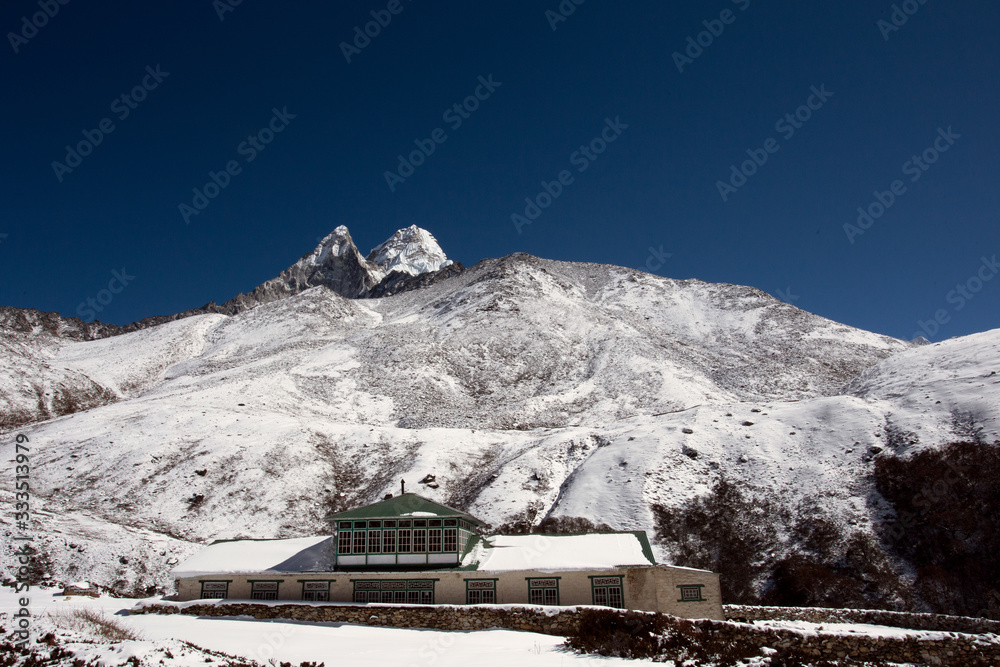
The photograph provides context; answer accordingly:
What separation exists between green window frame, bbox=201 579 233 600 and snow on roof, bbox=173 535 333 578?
0.45 m

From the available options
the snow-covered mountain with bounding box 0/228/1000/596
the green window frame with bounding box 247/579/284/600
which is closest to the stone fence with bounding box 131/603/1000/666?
the green window frame with bounding box 247/579/284/600

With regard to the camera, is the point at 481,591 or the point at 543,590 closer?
the point at 543,590

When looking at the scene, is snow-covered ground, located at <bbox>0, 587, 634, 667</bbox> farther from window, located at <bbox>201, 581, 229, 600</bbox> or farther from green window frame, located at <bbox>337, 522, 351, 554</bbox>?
green window frame, located at <bbox>337, 522, 351, 554</bbox>

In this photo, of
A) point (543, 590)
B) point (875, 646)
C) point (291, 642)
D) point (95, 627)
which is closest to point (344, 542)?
point (291, 642)

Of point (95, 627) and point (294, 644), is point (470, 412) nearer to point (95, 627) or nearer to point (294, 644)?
point (294, 644)

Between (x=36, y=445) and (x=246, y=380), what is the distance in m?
26.7

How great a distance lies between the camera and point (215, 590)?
32.7m

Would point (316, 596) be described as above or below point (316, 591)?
below

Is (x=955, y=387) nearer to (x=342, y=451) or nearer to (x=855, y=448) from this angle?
(x=855, y=448)

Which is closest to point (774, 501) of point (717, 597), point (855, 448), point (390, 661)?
point (855, 448)

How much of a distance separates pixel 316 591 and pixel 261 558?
173 inches

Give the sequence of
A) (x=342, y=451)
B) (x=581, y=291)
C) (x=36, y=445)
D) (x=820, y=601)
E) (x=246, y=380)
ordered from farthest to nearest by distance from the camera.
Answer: (x=581, y=291), (x=246, y=380), (x=342, y=451), (x=36, y=445), (x=820, y=601)

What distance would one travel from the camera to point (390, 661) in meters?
21.0

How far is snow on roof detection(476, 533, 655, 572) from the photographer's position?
30312mm
